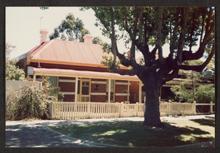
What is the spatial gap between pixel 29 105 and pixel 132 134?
4.59 metres

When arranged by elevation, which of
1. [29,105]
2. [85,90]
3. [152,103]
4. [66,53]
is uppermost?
[66,53]

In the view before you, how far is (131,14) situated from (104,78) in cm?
616

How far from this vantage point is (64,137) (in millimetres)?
11203

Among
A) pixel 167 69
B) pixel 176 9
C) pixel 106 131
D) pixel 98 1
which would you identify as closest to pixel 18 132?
pixel 106 131

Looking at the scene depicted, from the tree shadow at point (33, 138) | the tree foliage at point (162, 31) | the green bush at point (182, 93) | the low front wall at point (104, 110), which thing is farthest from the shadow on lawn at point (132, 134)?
the green bush at point (182, 93)

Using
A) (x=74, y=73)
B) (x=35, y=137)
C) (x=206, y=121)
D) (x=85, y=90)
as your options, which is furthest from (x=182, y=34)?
(x=85, y=90)

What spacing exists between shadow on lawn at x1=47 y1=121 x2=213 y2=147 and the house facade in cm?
448

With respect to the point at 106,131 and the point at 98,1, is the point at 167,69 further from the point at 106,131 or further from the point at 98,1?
the point at 98,1

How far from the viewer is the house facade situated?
17625 millimetres

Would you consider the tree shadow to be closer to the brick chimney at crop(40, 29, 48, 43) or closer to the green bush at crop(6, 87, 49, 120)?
the green bush at crop(6, 87, 49, 120)

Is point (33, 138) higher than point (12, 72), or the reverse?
point (12, 72)

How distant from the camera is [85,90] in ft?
61.9

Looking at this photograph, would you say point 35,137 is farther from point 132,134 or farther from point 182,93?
point 182,93

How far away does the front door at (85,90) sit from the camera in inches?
729
